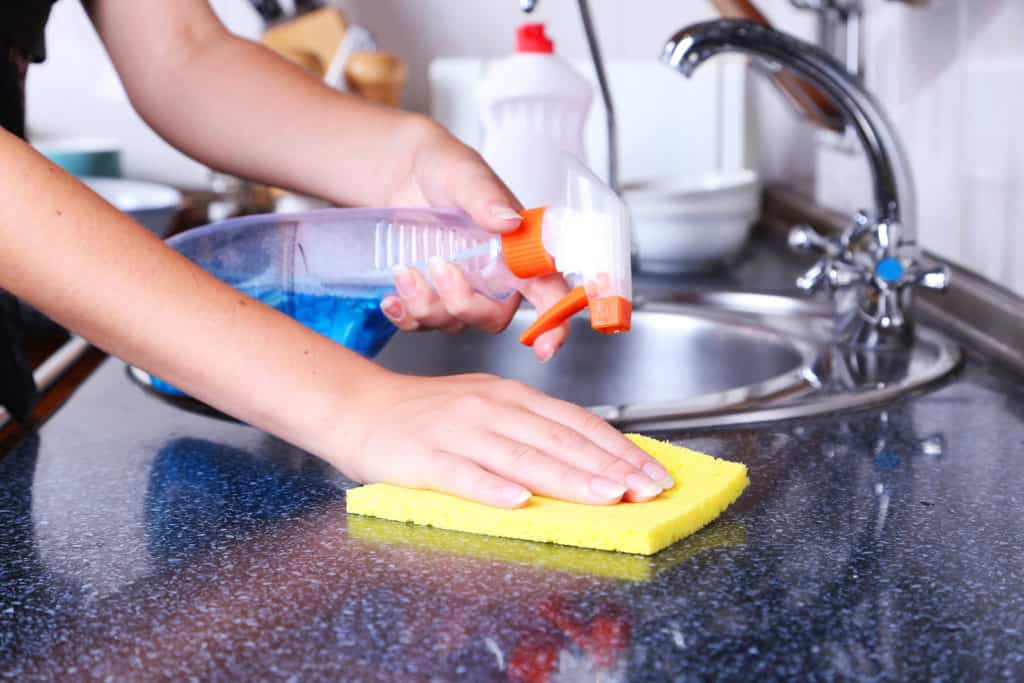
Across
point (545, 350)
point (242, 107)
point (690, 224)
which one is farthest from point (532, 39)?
point (545, 350)

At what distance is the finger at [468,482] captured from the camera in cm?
64

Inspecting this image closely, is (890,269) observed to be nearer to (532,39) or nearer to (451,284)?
(451,284)

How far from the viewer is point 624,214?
706 mm

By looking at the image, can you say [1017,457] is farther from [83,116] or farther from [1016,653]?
[83,116]

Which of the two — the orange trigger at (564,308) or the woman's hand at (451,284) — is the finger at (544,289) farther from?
the orange trigger at (564,308)

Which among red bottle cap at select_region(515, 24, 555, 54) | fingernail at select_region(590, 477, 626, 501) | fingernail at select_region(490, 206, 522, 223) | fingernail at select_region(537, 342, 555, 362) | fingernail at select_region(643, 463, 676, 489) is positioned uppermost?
fingernail at select_region(490, 206, 522, 223)

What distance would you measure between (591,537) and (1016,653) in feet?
0.66

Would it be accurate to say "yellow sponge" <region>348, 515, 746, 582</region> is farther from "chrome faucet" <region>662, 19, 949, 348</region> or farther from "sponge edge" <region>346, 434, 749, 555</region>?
"chrome faucet" <region>662, 19, 949, 348</region>

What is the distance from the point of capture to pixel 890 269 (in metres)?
1.09

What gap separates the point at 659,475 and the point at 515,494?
76 millimetres

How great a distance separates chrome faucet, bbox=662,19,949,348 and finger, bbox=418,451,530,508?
53 cm

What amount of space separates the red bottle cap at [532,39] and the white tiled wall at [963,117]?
426 mm

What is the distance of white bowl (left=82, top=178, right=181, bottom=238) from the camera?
1.57 m

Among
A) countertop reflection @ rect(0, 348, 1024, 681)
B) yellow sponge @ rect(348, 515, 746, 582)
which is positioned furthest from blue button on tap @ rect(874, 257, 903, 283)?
yellow sponge @ rect(348, 515, 746, 582)
